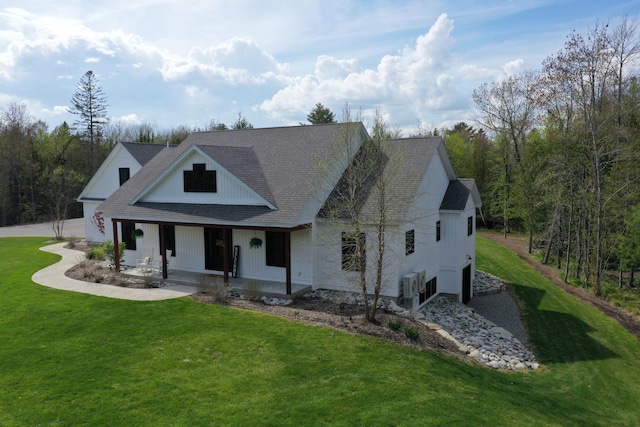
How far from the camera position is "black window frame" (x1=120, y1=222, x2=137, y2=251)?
69.8 ft

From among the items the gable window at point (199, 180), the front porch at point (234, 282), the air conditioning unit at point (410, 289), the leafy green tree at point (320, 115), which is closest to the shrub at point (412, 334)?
the air conditioning unit at point (410, 289)

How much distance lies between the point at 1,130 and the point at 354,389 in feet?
166

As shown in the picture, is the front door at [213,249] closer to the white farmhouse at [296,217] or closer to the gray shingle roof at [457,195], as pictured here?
the white farmhouse at [296,217]

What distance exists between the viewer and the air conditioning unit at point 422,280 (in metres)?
16.2

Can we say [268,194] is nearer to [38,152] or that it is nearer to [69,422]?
[69,422]

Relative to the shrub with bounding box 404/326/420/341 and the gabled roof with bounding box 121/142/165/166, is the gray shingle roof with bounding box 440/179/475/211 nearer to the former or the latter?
the shrub with bounding box 404/326/420/341

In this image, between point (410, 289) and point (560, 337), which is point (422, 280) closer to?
point (410, 289)

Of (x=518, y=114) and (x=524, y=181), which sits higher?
(x=518, y=114)

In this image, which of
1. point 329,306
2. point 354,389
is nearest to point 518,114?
point 329,306

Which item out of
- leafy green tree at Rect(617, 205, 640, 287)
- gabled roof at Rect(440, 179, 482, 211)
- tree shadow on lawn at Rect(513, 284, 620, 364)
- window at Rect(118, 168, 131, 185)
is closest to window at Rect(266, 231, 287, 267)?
gabled roof at Rect(440, 179, 482, 211)

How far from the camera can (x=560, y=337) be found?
1638 centimetres

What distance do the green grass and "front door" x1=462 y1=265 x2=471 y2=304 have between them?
4.90m

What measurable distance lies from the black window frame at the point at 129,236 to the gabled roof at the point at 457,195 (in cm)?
1397

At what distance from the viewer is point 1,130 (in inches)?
1805
